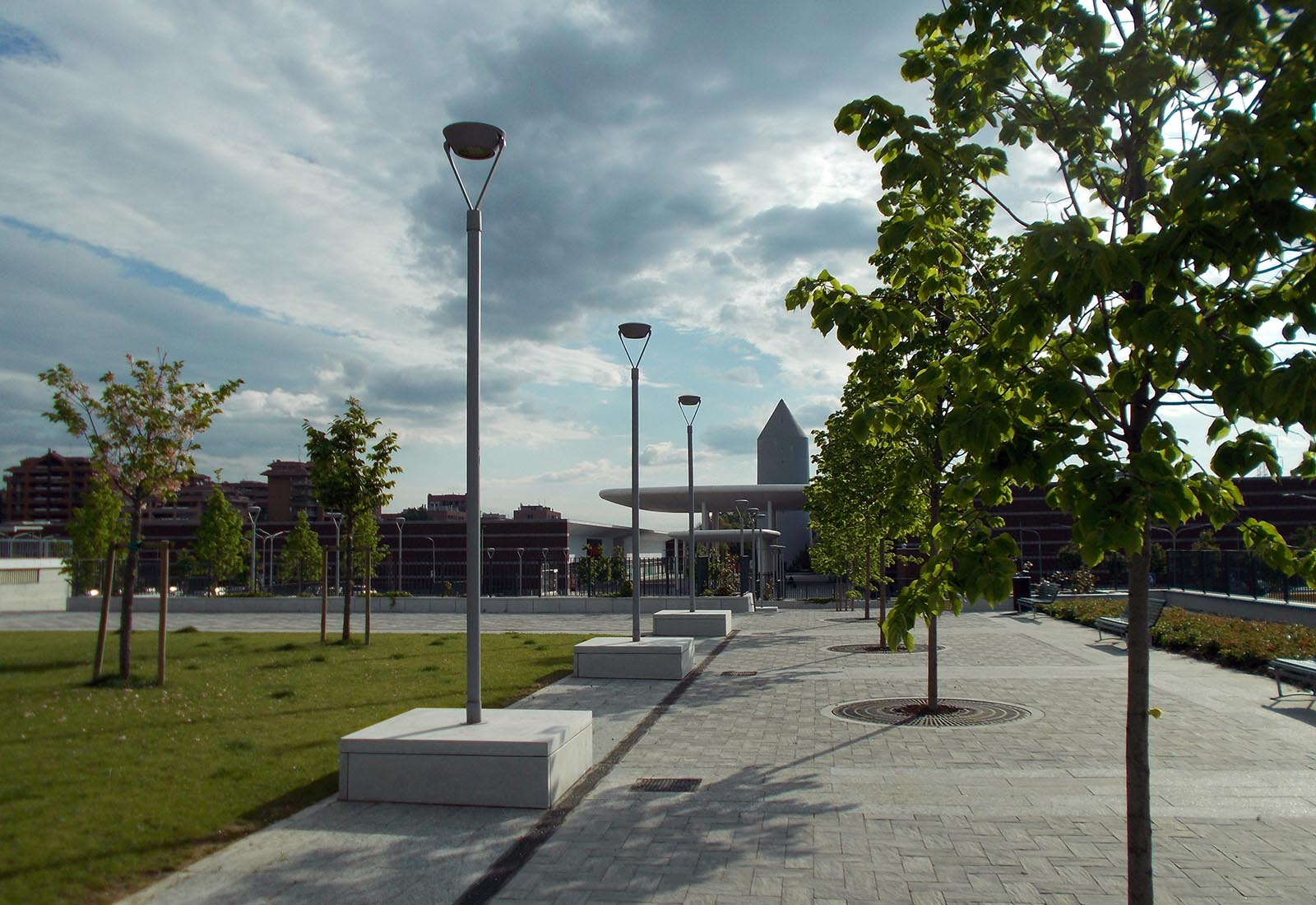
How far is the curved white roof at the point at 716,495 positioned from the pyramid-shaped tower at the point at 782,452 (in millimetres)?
13307

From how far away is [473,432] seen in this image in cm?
823

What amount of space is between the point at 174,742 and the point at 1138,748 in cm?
813

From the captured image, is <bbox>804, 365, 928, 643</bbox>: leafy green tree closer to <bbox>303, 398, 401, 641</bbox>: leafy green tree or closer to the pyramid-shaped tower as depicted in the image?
<bbox>303, 398, 401, 641</bbox>: leafy green tree

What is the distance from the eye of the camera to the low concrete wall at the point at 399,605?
107 feet

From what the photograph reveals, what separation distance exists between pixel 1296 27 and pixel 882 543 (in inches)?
792

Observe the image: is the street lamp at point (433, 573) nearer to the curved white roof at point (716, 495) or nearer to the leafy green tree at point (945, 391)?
the curved white roof at point (716, 495)

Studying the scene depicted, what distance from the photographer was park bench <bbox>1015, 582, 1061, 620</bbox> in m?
29.0

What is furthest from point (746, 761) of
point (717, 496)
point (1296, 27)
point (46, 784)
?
point (717, 496)

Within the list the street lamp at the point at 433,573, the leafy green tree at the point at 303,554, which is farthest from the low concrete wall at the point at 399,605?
the leafy green tree at the point at 303,554

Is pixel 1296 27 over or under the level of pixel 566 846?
over

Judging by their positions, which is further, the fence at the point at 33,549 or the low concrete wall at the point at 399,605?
the fence at the point at 33,549

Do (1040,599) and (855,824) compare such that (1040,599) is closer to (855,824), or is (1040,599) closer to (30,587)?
(855,824)

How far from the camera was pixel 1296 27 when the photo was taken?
3.62 meters

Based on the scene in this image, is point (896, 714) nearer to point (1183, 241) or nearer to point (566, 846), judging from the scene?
point (566, 846)
